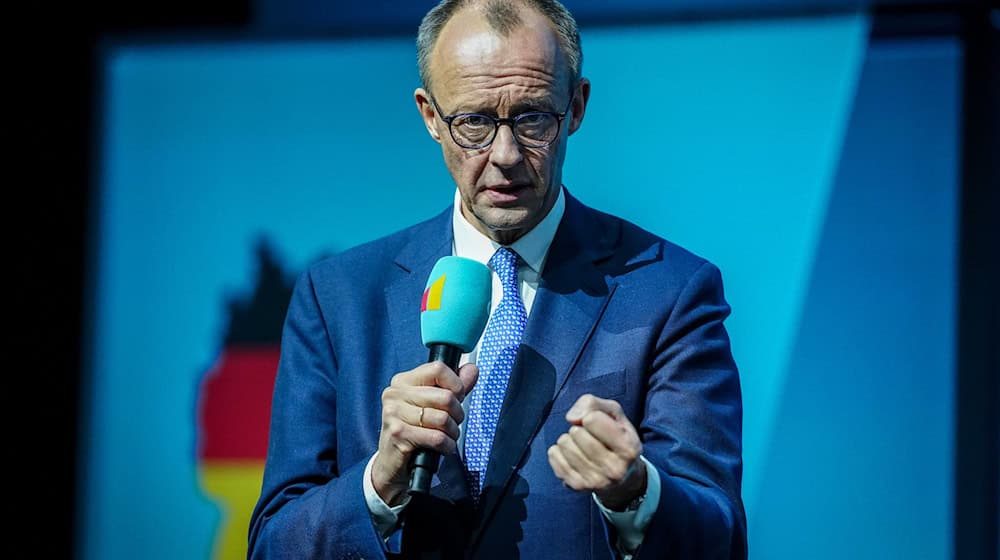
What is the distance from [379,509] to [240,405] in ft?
5.29

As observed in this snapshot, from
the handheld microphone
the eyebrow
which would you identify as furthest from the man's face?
the handheld microphone

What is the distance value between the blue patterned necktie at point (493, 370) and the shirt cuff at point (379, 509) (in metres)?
0.13

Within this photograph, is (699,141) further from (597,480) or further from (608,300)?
(597,480)

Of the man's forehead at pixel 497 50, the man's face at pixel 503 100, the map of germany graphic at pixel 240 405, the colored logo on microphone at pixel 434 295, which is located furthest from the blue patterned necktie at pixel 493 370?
the map of germany graphic at pixel 240 405

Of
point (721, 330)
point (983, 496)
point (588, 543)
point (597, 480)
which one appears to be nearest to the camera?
point (597, 480)

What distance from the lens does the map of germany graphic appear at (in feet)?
10.1

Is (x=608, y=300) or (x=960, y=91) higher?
(x=960, y=91)

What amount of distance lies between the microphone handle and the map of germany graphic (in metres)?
1.66

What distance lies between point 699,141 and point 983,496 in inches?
46.0

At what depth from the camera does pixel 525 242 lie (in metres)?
1.88

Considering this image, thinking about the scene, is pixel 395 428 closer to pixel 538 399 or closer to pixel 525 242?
pixel 538 399

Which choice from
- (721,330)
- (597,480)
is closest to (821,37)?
(721,330)

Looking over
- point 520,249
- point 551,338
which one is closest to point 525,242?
point 520,249

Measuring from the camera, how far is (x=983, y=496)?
284 centimetres
